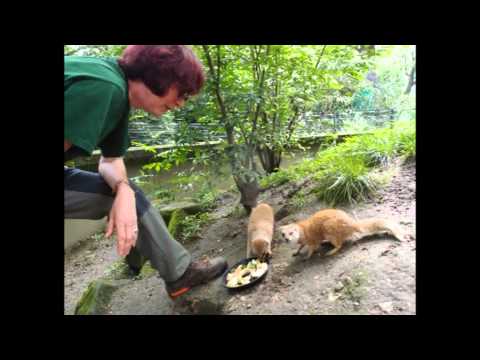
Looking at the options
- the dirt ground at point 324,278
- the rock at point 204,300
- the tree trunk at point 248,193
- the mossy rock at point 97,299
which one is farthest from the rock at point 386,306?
the mossy rock at point 97,299

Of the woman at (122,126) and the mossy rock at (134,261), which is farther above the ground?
the woman at (122,126)

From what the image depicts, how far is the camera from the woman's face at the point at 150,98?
1673mm

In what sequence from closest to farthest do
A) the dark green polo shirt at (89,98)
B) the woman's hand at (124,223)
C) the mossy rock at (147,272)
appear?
the dark green polo shirt at (89,98) < the woman's hand at (124,223) < the mossy rock at (147,272)

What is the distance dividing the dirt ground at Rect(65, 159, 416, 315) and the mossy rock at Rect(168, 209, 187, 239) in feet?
1.30

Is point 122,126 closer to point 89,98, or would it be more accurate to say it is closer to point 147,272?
point 89,98

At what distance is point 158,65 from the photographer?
64.4 inches

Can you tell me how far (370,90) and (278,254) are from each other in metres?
7.18

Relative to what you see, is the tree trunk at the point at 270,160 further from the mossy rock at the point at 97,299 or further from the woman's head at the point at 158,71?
the woman's head at the point at 158,71

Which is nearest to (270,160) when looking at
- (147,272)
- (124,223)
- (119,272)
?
(147,272)

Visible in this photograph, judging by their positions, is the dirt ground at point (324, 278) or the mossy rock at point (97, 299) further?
the mossy rock at point (97, 299)

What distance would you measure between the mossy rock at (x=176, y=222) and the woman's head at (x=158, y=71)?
251 centimetres

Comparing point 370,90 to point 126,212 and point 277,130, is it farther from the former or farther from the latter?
point 126,212

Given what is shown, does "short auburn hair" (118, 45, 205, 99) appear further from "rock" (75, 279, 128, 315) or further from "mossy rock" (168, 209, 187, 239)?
"mossy rock" (168, 209, 187, 239)

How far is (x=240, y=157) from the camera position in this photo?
290 centimetres
